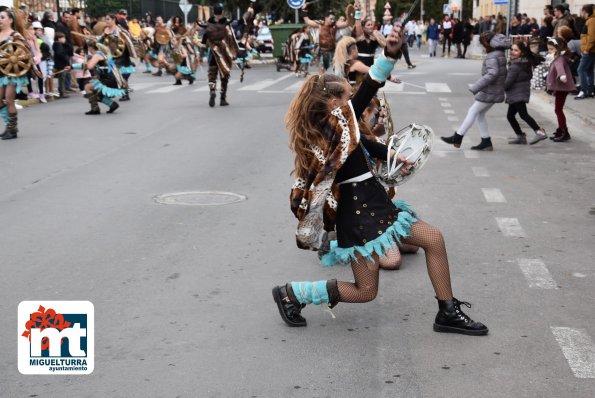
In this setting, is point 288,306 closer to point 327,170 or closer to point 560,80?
point 327,170

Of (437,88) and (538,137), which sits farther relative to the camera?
(437,88)

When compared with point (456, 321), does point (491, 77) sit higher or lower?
higher

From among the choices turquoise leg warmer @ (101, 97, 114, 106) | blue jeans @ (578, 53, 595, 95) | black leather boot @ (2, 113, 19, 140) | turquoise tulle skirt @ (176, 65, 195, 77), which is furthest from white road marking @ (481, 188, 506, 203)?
turquoise tulle skirt @ (176, 65, 195, 77)

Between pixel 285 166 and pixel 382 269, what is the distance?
4.63 meters

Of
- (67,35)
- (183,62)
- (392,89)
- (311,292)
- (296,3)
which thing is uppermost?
(296,3)

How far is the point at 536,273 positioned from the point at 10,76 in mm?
9050

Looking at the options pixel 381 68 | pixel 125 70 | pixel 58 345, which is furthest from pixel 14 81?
pixel 381 68

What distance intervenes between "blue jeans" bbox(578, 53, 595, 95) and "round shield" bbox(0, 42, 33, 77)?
38.4 feet

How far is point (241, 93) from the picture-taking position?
21.7 metres

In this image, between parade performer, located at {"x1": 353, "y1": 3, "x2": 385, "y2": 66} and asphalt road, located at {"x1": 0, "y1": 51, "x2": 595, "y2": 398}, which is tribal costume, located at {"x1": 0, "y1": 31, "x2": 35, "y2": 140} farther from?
parade performer, located at {"x1": 353, "y1": 3, "x2": 385, "y2": 66}

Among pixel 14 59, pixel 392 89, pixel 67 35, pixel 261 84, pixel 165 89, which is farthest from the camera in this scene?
pixel 261 84

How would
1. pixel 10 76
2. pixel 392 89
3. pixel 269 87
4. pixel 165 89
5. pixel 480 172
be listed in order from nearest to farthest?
pixel 480 172
pixel 10 76
pixel 392 89
pixel 165 89
pixel 269 87

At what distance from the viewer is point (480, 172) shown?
10.5 metres

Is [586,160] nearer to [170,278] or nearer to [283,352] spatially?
[170,278]
